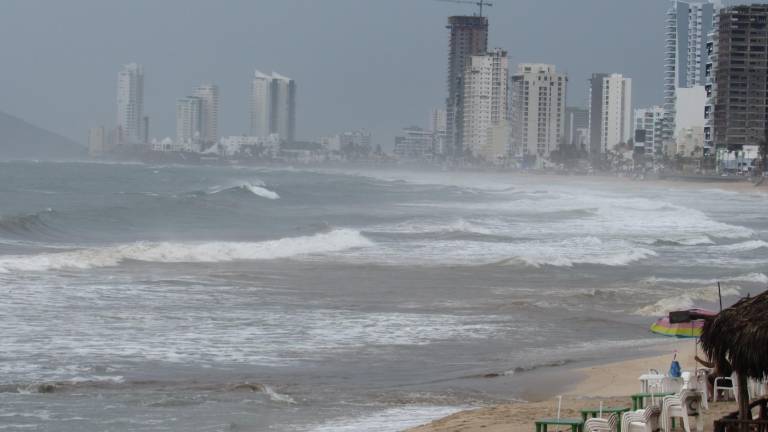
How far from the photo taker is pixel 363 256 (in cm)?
3438

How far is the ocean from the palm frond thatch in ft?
11.9

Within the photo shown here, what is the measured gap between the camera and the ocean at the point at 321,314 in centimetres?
1384

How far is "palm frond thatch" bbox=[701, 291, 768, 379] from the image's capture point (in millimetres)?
9523

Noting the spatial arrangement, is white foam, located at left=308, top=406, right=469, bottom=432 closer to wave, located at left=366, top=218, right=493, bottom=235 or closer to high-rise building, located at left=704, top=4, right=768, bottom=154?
wave, located at left=366, top=218, right=493, bottom=235

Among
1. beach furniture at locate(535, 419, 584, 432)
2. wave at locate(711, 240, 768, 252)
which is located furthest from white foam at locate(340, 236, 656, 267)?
beach furniture at locate(535, 419, 584, 432)

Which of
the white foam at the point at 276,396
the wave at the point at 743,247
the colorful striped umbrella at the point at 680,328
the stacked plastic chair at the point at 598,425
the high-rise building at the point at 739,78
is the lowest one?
the wave at the point at 743,247

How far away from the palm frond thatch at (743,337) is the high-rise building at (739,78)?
149503mm

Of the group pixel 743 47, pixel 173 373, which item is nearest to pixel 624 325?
pixel 173 373

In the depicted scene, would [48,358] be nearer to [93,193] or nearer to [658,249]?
[658,249]

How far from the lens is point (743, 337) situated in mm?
9609

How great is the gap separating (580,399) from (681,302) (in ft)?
30.5

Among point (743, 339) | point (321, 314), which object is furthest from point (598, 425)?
point (321, 314)

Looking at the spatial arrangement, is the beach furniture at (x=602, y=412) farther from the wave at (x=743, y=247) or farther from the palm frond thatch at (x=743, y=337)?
the wave at (x=743, y=247)

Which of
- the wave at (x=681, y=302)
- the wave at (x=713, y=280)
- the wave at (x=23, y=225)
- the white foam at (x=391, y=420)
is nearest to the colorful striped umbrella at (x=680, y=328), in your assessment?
the wave at (x=681, y=302)
